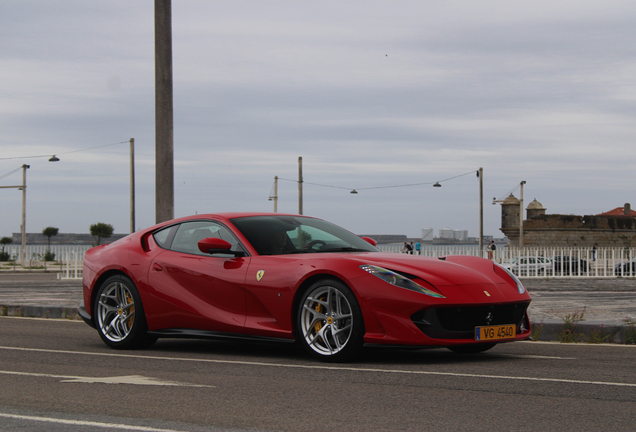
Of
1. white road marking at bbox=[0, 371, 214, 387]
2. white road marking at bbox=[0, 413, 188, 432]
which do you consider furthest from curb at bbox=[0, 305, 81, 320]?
white road marking at bbox=[0, 413, 188, 432]

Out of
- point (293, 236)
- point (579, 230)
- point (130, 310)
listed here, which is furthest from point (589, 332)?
point (579, 230)

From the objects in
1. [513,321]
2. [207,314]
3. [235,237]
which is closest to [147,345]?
[207,314]

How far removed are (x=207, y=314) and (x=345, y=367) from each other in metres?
1.70

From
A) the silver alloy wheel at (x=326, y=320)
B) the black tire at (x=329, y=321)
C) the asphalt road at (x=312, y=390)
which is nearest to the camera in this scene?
the asphalt road at (x=312, y=390)

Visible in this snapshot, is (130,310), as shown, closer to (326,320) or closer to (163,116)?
(326,320)

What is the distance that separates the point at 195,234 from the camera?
790 cm

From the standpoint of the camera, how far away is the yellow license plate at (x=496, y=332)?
6430mm

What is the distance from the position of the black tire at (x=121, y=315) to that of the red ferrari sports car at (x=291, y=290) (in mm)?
11

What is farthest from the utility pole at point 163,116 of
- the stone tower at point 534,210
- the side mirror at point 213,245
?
the stone tower at point 534,210

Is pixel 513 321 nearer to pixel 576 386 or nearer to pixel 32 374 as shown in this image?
pixel 576 386

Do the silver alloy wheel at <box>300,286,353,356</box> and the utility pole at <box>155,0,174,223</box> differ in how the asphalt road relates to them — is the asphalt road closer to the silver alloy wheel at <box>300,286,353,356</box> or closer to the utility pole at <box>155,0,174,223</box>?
the silver alloy wheel at <box>300,286,353,356</box>

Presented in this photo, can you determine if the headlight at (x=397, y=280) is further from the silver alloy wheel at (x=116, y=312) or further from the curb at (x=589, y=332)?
the curb at (x=589, y=332)

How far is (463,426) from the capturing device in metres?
4.20

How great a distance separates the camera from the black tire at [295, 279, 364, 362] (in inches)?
251
